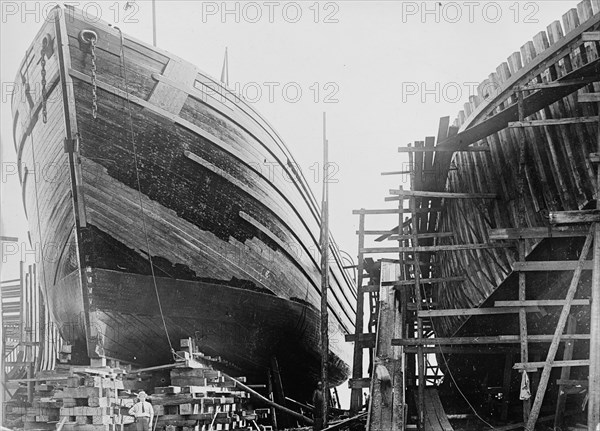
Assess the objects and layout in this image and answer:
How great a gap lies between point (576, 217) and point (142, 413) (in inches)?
169

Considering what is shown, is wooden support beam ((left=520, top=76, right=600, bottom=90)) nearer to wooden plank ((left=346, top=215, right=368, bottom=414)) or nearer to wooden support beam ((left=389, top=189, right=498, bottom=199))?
wooden support beam ((left=389, top=189, right=498, bottom=199))

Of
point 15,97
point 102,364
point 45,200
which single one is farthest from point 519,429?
point 15,97

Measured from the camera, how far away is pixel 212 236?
33.1 ft

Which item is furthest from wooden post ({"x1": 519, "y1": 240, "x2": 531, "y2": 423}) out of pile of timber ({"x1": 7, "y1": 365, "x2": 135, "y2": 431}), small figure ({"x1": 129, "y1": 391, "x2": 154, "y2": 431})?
pile of timber ({"x1": 7, "y1": 365, "x2": 135, "y2": 431})

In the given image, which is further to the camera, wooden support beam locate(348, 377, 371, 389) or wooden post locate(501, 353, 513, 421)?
wooden post locate(501, 353, 513, 421)

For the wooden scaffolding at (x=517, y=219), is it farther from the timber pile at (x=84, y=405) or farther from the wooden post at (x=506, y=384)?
the timber pile at (x=84, y=405)

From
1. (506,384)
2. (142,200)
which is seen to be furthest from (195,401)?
(506,384)

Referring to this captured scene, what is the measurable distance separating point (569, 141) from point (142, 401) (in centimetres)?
480

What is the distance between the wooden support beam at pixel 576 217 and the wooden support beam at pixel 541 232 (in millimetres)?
450

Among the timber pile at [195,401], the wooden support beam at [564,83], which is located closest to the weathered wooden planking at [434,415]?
the timber pile at [195,401]

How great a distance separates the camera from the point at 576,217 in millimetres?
5773

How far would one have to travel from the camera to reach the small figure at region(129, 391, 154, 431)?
6637 mm

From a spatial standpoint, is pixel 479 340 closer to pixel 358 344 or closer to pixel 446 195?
pixel 446 195

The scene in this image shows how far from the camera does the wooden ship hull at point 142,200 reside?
9.05 meters
